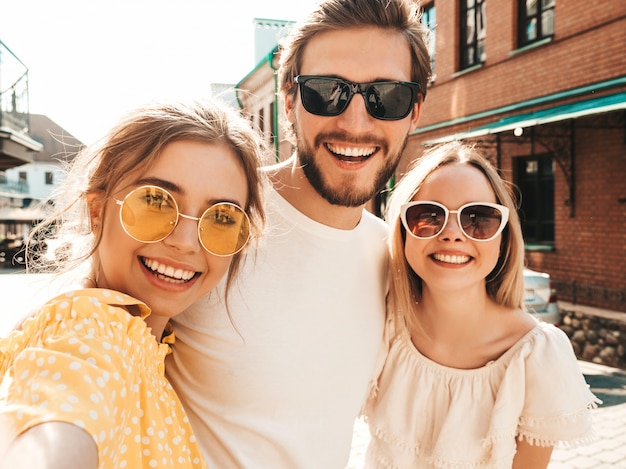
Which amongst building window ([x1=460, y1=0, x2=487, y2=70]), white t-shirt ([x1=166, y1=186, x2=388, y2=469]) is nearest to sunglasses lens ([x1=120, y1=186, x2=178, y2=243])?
white t-shirt ([x1=166, y1=186, x2=388, y2=469])

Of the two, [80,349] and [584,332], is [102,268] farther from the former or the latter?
[584,332]

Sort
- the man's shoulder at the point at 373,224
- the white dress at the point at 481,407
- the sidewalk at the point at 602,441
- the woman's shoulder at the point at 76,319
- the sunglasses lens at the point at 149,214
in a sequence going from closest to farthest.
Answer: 1. the woman's shoulder at the point at 76,319
2. the sunglasses lens at the point at 149,214
3. the white dress at the point at 481,407
4. the man's shoulder at the point at 373,224
5. the sidewalk at the point at 602,441

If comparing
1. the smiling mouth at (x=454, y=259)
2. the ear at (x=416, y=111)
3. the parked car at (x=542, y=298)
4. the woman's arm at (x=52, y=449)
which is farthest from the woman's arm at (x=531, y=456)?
the parked car at (x=542, y=298)

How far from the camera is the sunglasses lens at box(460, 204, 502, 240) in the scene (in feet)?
7.30

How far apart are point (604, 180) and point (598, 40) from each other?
2363mm

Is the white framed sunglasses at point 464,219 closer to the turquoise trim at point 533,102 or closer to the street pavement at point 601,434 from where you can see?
the street pavement at point 601,434

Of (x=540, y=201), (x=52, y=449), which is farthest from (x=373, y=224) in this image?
(x=540, y=201)

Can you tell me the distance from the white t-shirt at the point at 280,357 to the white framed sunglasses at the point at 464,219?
0.38 metres

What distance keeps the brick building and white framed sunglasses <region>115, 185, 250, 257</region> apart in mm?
7004

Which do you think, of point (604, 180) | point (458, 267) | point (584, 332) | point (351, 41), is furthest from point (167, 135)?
point (604, 180)

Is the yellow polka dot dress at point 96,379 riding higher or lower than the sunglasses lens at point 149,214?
lower

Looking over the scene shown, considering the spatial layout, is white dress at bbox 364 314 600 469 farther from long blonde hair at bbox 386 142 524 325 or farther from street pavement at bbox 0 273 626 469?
street pavement at bbox 0 273 626 469

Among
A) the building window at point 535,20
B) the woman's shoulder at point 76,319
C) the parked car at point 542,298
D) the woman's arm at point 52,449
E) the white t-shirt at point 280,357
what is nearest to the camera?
the woman's arm at point 52,449

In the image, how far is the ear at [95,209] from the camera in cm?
146
